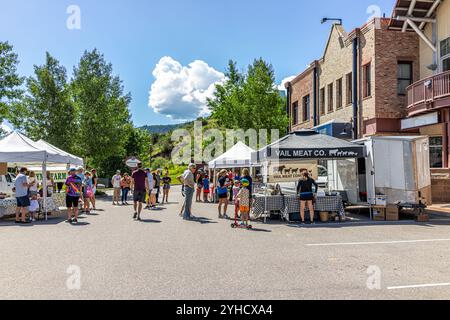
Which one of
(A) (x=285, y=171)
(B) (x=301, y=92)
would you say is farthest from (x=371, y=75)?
(B) (x=301, y=92)

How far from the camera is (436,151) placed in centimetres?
1930

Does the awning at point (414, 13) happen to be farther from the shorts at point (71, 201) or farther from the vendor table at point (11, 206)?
the vendor table at point (11, 206)

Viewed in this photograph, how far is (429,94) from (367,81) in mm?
4373

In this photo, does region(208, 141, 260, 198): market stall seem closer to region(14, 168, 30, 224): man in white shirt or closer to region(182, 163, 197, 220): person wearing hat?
region(182, 163, 197, 220): person wearing hat

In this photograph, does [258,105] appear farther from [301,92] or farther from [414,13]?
[414,13]

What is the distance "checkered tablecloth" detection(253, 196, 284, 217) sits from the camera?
1320cm

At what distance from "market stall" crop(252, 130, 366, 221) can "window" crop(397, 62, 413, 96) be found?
8.70 metres

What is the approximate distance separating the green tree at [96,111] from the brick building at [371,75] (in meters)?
17.8

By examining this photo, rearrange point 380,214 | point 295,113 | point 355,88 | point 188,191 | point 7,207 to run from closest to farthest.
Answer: point 380,214, point 188,191, point 7,207, point 355,88, point 295,113

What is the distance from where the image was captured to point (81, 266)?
709cm

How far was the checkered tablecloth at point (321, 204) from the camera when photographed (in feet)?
43.1

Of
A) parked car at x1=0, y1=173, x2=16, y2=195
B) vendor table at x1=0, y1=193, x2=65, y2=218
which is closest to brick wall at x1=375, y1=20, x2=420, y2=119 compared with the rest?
vendor table at x1=0, y1=193, x2=65, y2=218
